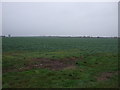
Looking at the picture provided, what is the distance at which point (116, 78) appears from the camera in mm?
10930

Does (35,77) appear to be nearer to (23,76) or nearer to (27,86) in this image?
(23,76)

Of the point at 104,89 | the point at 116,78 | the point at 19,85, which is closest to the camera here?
the point at 104,89

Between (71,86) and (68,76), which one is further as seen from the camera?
(68,76)

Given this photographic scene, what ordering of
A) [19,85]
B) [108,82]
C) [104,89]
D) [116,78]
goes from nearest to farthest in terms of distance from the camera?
[104,89] < [19,85] < [108,82] < [116,78]

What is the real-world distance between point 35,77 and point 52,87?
7.81 feet

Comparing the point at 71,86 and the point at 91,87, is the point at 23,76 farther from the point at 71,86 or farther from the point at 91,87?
the point at 91,87

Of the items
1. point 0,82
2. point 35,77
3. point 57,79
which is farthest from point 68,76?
point 0,82

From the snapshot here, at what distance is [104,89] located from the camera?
861 cm

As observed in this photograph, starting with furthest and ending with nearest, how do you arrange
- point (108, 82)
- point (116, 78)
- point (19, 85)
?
point (116, 78), point (108, 82), point (19, 85)

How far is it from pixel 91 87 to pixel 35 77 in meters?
3.93

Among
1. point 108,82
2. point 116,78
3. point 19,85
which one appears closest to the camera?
point 19,85

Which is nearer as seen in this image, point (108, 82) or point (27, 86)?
point (27, 86)

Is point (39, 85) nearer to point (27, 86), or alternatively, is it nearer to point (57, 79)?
point (27, 86)

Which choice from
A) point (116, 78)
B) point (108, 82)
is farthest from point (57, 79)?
point (116, 78)
